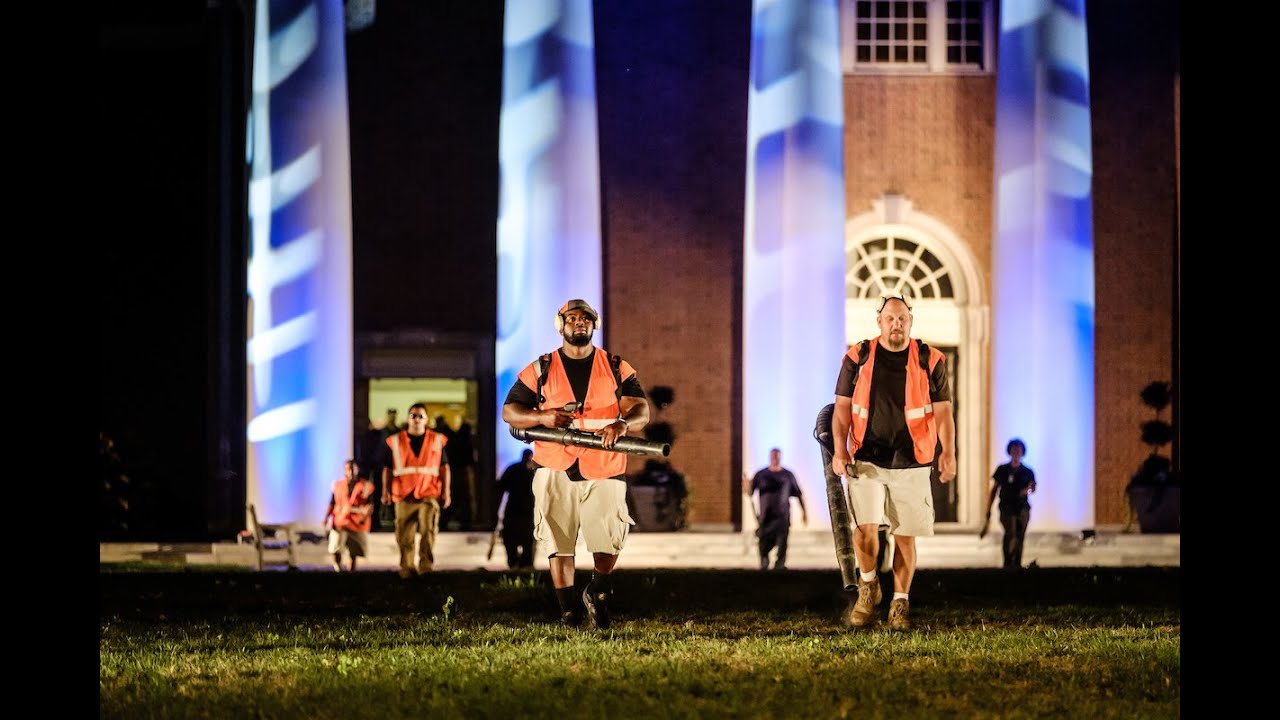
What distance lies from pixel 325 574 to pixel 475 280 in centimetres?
1463

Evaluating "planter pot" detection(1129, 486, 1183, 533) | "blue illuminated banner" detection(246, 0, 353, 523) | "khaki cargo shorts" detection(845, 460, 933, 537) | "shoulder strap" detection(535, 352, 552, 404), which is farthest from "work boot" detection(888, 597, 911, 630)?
"planter pot" detection(1129, 486, 1183, 533)

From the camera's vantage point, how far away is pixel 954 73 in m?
25.5

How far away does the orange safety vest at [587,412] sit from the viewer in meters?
8.57

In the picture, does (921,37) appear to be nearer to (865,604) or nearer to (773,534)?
(773,534)

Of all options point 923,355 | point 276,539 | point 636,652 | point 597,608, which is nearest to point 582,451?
point 597,608

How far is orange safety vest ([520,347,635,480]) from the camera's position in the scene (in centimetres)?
857

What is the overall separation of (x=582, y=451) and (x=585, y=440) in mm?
255

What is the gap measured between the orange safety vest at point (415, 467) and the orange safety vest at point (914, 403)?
Result: 6.59 metres

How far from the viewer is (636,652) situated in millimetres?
7516

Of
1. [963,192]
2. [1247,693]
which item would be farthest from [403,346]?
[1247,693]

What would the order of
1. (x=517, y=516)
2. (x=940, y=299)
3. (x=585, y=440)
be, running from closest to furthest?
(x=585, y=440)
(x=517, y=516)
(x=940, y=299)

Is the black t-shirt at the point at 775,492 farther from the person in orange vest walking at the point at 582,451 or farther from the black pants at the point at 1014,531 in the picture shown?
the person in orange vest walking at the point at 582,451

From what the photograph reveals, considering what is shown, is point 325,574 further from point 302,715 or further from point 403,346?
point 403,346

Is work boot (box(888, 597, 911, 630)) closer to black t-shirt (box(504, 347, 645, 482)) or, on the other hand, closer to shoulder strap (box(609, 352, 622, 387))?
black t-shirt (box(504, 347, 645, 482))
